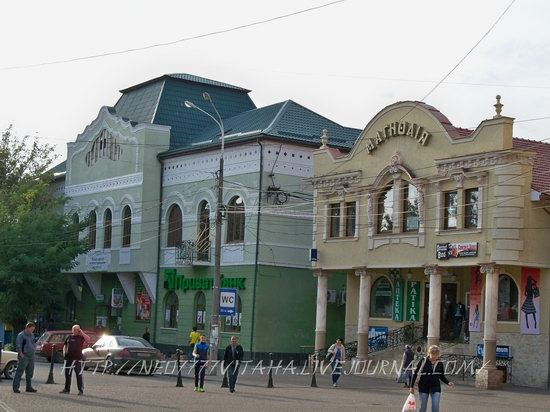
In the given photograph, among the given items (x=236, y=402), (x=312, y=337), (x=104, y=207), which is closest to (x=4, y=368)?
(x=236, y=402)

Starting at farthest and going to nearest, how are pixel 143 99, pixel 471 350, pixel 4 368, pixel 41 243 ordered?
pixel 143 99 < pixel 41 243 < pixel 471 350 < pixel 4 368

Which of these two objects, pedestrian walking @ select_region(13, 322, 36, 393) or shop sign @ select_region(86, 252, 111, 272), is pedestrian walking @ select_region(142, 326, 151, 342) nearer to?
shop sign @ select_region(86, 252, 111, 272)

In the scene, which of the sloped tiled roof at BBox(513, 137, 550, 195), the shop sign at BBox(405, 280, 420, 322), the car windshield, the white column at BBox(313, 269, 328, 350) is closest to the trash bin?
the shop sign at BBox(405, 280, 420, 322)

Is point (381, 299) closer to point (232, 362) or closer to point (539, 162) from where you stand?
point (539, 162)

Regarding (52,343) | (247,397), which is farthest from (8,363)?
(52,343)

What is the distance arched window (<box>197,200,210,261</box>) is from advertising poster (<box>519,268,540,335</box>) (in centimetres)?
1657

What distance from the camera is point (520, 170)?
1347 inches

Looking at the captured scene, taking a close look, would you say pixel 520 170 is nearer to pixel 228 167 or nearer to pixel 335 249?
pixel 335 249

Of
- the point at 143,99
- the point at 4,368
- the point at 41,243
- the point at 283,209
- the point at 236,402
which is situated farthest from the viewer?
the point at 143,99

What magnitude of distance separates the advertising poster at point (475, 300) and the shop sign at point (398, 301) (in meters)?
4.04

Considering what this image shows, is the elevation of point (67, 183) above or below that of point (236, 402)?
above

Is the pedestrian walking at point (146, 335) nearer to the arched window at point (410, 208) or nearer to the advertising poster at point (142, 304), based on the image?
the advertising poster at point (142, 304)

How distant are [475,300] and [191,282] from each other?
15455 mm

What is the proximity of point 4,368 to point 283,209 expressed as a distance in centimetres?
1867
